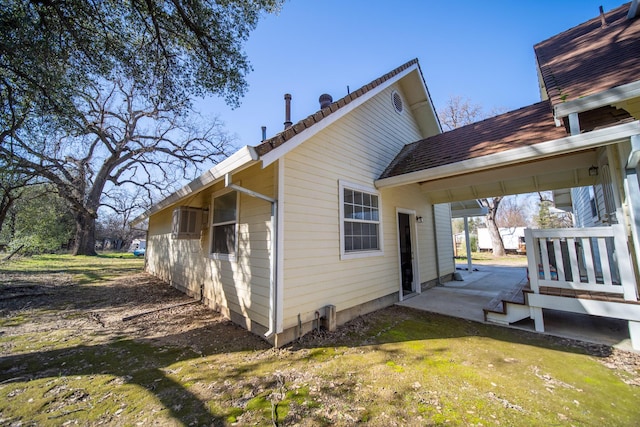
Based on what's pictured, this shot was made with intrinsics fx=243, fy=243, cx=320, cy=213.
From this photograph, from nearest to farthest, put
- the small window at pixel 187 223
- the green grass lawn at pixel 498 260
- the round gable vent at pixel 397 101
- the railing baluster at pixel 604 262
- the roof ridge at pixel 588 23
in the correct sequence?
the railing baluster at pixel 604 262, the small window at pixel 187 223, the roof ridge at pixel 588 23, the round gable vent at pixel 397 101, the green grass lawn at pixel 498 260

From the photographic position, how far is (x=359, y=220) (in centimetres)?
517

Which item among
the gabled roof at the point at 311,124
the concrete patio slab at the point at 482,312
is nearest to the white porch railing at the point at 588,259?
the concrete patio slab at the point at 482,312

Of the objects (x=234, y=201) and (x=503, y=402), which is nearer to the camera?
(x=503, y=402)

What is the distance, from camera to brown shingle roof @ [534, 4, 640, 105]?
3582 mm

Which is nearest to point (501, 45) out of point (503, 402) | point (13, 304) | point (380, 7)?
point (380, 7)

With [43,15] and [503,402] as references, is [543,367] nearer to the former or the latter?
[503,402]

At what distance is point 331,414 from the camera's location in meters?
2.21

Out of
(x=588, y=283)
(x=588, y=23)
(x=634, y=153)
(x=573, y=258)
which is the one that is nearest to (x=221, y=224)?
(x=573, y=258)

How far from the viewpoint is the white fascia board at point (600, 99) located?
2.93 metres

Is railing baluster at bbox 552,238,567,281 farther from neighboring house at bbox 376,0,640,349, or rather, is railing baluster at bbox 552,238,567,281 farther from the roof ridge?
the roof ridge

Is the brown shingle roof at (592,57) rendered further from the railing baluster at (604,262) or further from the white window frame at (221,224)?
the white window frame at (221,224)

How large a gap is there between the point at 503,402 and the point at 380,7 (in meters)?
8.15

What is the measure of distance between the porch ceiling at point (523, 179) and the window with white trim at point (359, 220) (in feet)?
7.50

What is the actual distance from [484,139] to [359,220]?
3.24m
